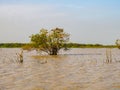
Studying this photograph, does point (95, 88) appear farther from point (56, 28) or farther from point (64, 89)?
point (56, 28)

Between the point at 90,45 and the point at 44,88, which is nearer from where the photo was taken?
the point at 44,88

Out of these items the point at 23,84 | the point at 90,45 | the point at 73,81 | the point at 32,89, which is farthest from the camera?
the point at 90,45

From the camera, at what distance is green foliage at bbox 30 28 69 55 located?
152ft

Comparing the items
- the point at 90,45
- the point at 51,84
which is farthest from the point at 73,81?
the point at 90,45

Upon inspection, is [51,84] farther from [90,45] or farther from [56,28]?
[90,45]

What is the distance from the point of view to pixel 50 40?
4706 centimetres

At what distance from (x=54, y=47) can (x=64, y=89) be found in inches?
1277

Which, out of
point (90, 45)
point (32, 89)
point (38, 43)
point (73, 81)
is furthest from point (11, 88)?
point (90, 45)

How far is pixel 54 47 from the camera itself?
4709 centimetres

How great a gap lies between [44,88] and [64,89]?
907 millimetres

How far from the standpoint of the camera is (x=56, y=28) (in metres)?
46.8

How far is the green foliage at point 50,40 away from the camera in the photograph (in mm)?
46438

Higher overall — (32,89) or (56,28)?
(56,28)

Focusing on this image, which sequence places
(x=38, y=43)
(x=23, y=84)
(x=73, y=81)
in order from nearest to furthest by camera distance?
(x=23, y=84) → (x=73, y=81) → (x=38, y=43)
